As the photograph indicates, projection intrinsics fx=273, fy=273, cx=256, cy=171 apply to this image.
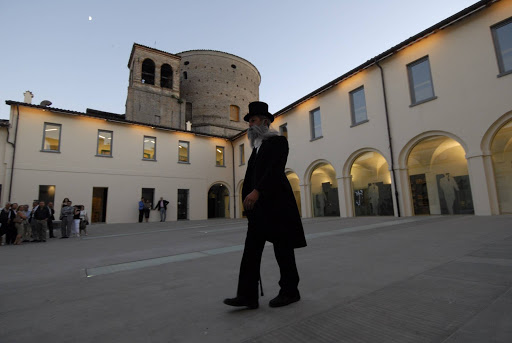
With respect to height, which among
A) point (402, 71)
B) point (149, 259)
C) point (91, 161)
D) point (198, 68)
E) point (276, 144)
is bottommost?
point (149, 259)

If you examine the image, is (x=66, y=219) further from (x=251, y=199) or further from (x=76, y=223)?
(x=251, y=199)

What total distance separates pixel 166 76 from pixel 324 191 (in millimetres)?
24538

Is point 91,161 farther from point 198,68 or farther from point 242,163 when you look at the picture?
point 198,68

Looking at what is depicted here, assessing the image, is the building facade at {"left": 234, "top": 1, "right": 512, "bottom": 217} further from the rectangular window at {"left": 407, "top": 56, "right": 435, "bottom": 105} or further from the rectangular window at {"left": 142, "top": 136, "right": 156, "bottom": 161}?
the rectangular window at {"left": 142, "top": 136, "right": 156, "bottom": 161}

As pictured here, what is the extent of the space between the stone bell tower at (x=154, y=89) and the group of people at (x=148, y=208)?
36.1ft

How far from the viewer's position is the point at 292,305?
7.81 ft

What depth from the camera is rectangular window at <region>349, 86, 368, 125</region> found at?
15.0m

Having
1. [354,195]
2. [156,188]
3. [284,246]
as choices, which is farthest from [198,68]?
[284,246]

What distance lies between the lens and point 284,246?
2.48 meters

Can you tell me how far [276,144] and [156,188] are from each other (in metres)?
20.9

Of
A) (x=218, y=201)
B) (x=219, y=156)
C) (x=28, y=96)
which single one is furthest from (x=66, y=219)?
(x=218, y=201)

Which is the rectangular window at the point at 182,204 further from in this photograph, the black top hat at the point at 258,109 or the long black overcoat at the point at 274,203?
the long black overcoat at the point at 274,203

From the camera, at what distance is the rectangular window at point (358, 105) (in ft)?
49.2

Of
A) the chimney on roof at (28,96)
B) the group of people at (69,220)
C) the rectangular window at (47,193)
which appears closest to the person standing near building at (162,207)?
the rectangular window at (47,193)
